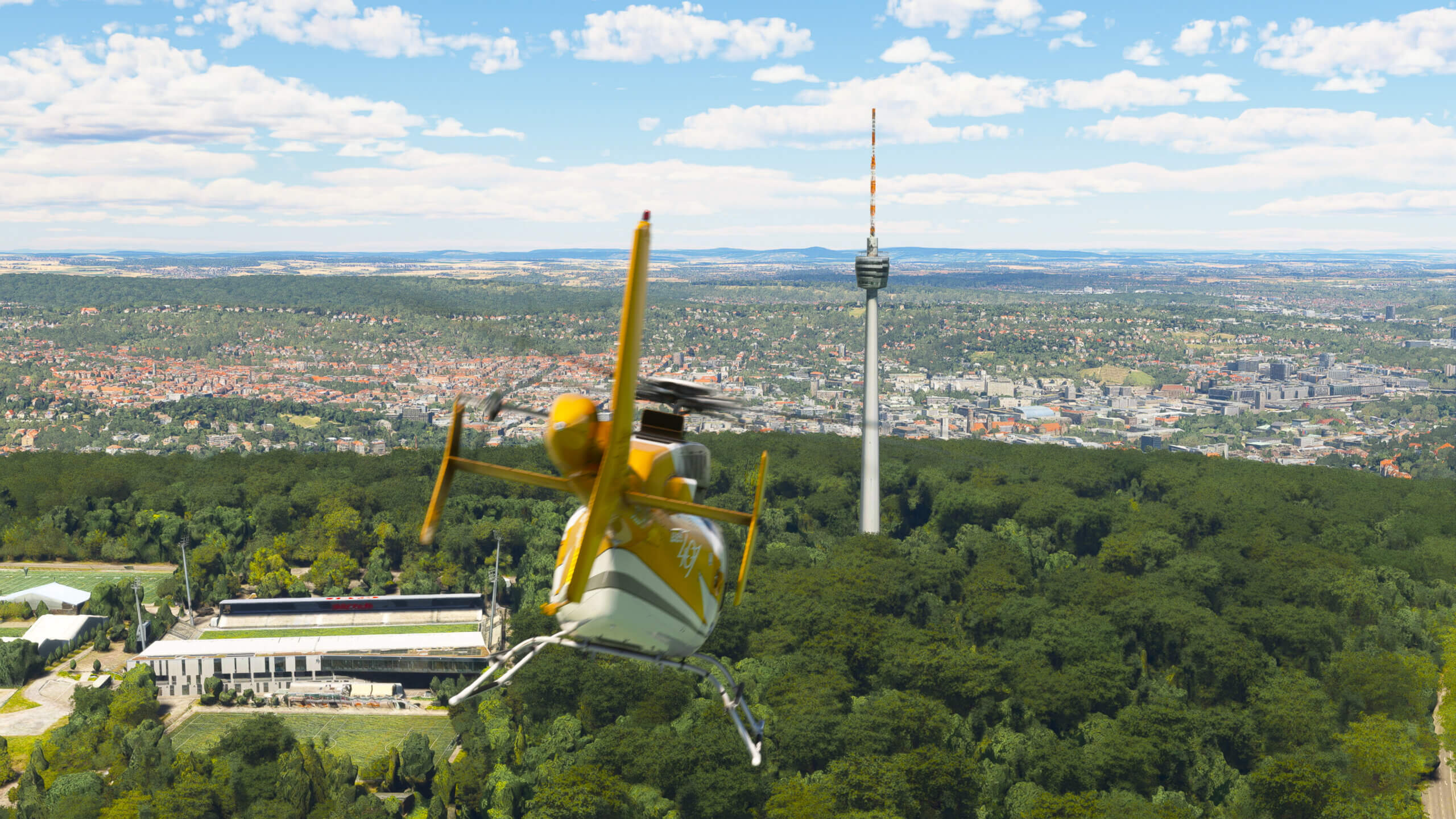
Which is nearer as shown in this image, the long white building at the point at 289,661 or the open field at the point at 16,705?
the open field at the point at 16,705

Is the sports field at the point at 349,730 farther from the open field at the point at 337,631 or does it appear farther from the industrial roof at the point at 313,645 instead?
the open field at the point at 337,631

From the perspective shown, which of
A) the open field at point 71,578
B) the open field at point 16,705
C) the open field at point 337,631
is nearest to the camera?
the open field at point 16,705

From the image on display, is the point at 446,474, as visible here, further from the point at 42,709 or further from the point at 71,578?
the point at 71,578

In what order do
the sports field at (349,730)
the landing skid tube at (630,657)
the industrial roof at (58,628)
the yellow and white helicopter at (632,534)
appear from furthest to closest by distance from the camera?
the industrial roof at (58,628), the sports field at (349,730), the landing skid tube at (630,657), the yellow and white helicopter at (632,534)

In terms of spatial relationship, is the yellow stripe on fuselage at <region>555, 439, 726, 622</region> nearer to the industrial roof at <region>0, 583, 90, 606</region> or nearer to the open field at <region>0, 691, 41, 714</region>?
the open field at <region>0, 691, 41, 714</region>

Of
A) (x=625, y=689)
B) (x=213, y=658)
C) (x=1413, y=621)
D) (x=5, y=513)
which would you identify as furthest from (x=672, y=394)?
(x=5, y=513)

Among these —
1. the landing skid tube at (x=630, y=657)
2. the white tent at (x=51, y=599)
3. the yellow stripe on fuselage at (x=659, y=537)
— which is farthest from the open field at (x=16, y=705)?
the yellow stripe on fuselage at (x=659, y=537)

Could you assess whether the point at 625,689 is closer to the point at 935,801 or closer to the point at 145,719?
the point at 935,801
